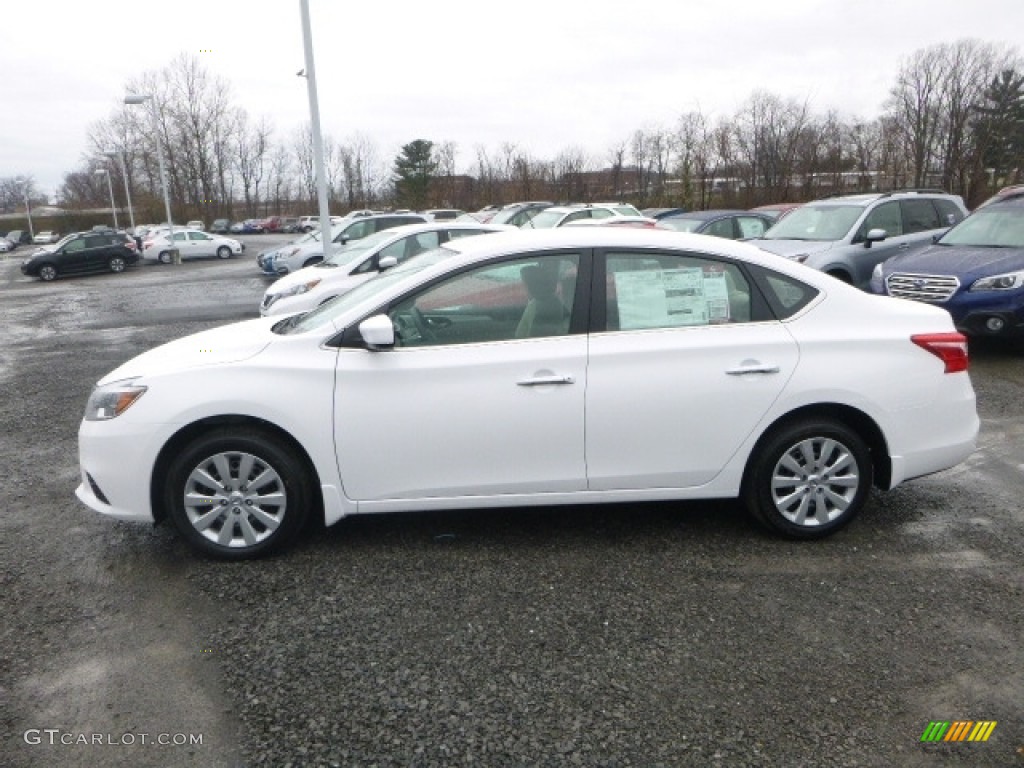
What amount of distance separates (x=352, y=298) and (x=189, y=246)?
33.7 metres

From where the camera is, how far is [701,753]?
2688mm

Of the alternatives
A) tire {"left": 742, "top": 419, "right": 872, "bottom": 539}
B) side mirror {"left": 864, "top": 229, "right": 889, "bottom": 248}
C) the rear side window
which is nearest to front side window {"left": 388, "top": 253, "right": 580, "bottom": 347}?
the rear side window

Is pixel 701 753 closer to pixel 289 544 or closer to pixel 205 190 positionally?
pixel 289 544

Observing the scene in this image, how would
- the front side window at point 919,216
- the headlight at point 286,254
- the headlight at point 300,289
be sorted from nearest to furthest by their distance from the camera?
the headlight at point 300,289
the front side window at point 919,216
the headlight at point 286,254

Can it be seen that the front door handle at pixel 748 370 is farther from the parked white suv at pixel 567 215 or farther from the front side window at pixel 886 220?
the parked white suv at pixel 567 215

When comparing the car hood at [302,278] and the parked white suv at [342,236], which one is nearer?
the car hood at [302,278]

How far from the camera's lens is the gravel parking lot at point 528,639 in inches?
109

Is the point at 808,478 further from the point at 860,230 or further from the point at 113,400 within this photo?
the point at 860,230

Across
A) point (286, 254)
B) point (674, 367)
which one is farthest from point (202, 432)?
point (286, 254)

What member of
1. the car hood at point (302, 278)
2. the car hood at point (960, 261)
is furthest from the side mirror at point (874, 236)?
the car hood at point (302, 278)

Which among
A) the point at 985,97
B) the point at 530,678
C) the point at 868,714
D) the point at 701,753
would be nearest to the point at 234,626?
the point at 530,678

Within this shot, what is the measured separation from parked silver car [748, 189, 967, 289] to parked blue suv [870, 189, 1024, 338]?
38.0 inches

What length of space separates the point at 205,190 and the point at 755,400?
69.8 meters

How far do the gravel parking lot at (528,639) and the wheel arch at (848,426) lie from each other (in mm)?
389
